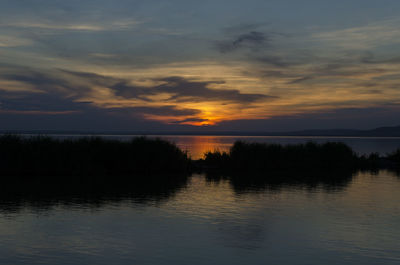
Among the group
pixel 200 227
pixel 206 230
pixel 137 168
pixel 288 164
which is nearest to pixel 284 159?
pixel 288 164

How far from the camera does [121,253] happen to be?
10.3 metres

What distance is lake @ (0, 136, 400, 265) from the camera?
10.2 metres

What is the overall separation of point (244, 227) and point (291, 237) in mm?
1733

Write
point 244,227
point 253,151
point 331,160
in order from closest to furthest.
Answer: point 244,227 < point 253,151 < point 331,160

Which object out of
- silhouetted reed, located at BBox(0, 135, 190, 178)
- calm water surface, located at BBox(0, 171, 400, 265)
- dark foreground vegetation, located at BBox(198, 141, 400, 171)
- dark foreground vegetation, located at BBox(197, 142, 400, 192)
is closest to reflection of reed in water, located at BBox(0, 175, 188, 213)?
calm water surface, located at BBox(0, 171, 400, 265)

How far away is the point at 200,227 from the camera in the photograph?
1319cm

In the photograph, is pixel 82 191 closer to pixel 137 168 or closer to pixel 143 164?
pixel 137 168

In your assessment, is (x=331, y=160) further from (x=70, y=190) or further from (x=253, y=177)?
(x=70, y=190)

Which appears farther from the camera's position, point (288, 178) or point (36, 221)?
point (288, 178)

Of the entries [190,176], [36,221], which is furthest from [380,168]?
[36,221]

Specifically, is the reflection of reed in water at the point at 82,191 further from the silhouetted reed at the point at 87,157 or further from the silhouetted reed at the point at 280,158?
the silhouetted reed at the point at 280,158

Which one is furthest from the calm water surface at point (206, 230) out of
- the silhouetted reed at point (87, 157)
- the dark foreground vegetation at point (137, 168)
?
the silhouetted reed at point (87, 157)

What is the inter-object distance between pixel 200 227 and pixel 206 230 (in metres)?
0.45

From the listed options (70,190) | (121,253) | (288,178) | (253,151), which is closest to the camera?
(121,253)
